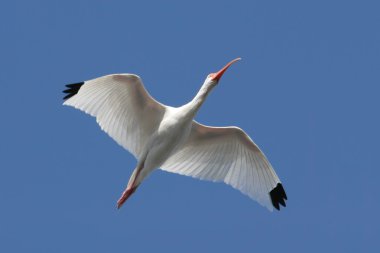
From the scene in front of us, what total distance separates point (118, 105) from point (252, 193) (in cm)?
430

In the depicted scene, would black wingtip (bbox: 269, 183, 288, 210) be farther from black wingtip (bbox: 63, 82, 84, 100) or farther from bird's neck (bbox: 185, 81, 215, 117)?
black wingtip (bbox: 63, 82, 84, 100)

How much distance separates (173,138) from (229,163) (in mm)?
2522

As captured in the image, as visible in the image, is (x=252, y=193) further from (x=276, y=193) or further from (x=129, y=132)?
(x=129, y=132)

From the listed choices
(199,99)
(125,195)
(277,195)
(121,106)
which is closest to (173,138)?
(199,99)

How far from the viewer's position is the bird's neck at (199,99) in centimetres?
2394

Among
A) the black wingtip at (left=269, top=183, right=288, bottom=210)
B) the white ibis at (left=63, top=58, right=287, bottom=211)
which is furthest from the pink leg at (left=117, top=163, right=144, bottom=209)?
Result: the black wingtip at (left=269, top=183, right=288, bottom=210)

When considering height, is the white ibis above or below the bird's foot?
above

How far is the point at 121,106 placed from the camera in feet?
80.8

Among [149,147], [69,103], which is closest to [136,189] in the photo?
[149,147]

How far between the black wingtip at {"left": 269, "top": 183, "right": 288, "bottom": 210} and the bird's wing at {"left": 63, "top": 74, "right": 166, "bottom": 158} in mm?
3682

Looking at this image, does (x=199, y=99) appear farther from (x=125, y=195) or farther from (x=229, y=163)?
(x=125, y=195)

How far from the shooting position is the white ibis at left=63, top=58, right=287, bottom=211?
24078 mm

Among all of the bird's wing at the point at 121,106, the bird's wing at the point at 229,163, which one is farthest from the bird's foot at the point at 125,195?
the bird's wing at the point at 229,163

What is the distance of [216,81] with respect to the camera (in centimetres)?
2456
